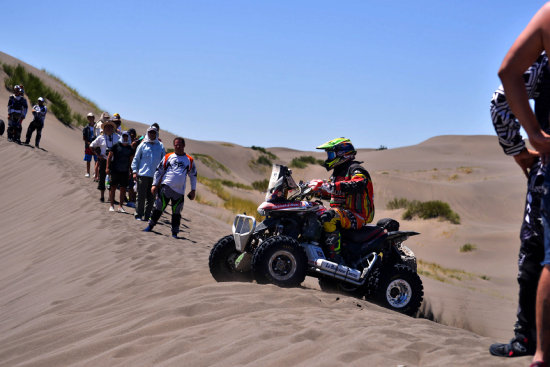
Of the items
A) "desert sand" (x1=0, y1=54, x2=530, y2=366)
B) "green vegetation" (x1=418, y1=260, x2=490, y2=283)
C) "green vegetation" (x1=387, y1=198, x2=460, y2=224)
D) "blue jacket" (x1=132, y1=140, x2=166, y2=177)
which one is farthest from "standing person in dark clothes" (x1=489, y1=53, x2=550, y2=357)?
"green vegetation" (x1=387, y1=198, x2=460, y2=224)

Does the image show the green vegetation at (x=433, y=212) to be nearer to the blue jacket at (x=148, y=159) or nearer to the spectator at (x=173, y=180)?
the blue jacket at (x=148, y=159)

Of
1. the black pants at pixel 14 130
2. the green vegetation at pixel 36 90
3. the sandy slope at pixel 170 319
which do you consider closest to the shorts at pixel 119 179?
the sandy slope at pixel 170 319

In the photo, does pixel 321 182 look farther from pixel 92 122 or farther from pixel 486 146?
pixel 486 146

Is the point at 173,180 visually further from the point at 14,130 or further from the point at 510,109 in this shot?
the point at 14,130

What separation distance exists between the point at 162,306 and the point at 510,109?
356 cm

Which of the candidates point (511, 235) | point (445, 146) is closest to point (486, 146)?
point (445, 146)

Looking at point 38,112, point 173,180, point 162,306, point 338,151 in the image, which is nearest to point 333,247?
point 338,151

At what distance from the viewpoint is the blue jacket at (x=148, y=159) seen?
463 inches

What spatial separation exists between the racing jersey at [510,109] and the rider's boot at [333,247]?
3.26 metres

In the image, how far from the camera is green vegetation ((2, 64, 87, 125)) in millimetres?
27781

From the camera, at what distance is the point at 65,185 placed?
48.7 feet

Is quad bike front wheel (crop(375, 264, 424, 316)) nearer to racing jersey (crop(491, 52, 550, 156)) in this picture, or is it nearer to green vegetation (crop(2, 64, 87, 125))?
racing jersey (crop(491, 52, 550, 156))

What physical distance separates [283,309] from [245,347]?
1.11 meters

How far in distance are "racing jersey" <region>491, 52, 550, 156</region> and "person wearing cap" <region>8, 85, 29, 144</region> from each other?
16360mm
